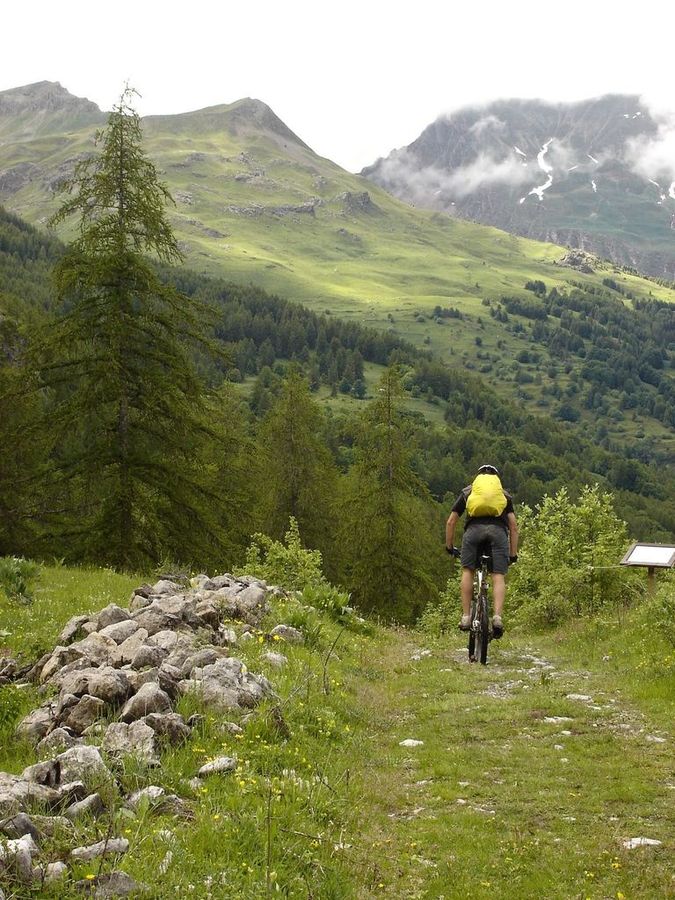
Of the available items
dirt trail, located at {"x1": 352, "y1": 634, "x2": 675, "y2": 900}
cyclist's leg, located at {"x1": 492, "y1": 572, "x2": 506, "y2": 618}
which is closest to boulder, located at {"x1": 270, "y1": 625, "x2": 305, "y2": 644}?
dirt trail, located at {"x1": 352, "y1": 634, "x2": 675, "y2": 900}

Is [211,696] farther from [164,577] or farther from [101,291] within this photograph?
[101,291]

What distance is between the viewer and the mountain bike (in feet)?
43.6

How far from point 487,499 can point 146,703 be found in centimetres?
720

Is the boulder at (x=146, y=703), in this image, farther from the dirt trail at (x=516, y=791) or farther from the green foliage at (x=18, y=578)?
the green foliage at (x=18, y=578)

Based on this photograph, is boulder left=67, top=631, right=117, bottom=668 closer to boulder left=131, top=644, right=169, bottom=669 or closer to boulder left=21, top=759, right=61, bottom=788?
boulder left=131, top=644, right=169, bottom=669

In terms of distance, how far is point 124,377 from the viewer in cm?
2303

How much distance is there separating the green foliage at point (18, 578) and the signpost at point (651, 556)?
43.1ft

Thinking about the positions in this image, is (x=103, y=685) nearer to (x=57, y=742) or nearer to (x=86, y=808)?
(x=57, y=742)

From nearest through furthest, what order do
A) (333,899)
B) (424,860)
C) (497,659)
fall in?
(333,899) → (424,860) → (497,659)

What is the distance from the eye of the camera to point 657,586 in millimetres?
21188

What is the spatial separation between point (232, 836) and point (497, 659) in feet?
35.3

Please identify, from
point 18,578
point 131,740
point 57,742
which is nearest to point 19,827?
point 131,740

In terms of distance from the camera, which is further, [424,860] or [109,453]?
[109,453]

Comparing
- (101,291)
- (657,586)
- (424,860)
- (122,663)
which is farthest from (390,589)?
(424,860)
